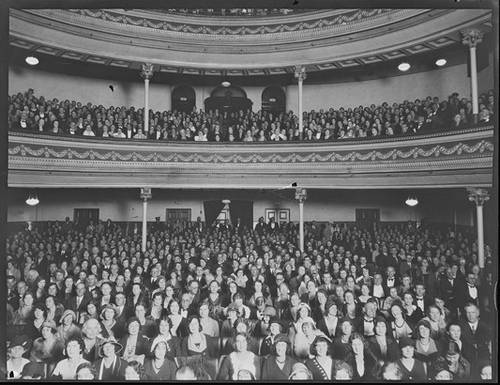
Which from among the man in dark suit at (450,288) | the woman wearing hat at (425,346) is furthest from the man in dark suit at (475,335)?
the woman wearing hat at (425,346)

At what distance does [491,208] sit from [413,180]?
1.17 metres

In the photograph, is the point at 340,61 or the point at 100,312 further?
the point at 340,61

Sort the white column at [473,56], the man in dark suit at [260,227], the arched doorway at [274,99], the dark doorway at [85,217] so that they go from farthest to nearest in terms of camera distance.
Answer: the arched doorway at [274,99] → the man in dark suit at [260,227] → the dark doorway at [85,217] → the white column at [473,56]

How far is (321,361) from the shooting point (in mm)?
5949

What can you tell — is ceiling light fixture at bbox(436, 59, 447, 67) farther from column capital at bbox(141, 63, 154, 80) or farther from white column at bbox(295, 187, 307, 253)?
column capital at bbox(141, 63, 154, 80)

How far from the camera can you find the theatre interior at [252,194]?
6.02 metres

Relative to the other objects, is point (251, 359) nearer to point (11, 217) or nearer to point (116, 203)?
point (116, 203)

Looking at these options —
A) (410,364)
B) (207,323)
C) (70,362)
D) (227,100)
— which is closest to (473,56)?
(227,100)

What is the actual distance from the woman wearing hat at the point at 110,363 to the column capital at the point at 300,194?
3.29m

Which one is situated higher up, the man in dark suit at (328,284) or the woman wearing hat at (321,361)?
the man in dark suit at (328,284)

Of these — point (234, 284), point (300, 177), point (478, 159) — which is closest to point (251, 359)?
point (234, 284)

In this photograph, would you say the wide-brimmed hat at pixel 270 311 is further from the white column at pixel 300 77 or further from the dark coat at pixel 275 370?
the white column at pixel 300 77

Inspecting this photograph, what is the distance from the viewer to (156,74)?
A: 7.45 meters

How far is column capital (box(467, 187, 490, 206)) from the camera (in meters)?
6.26
